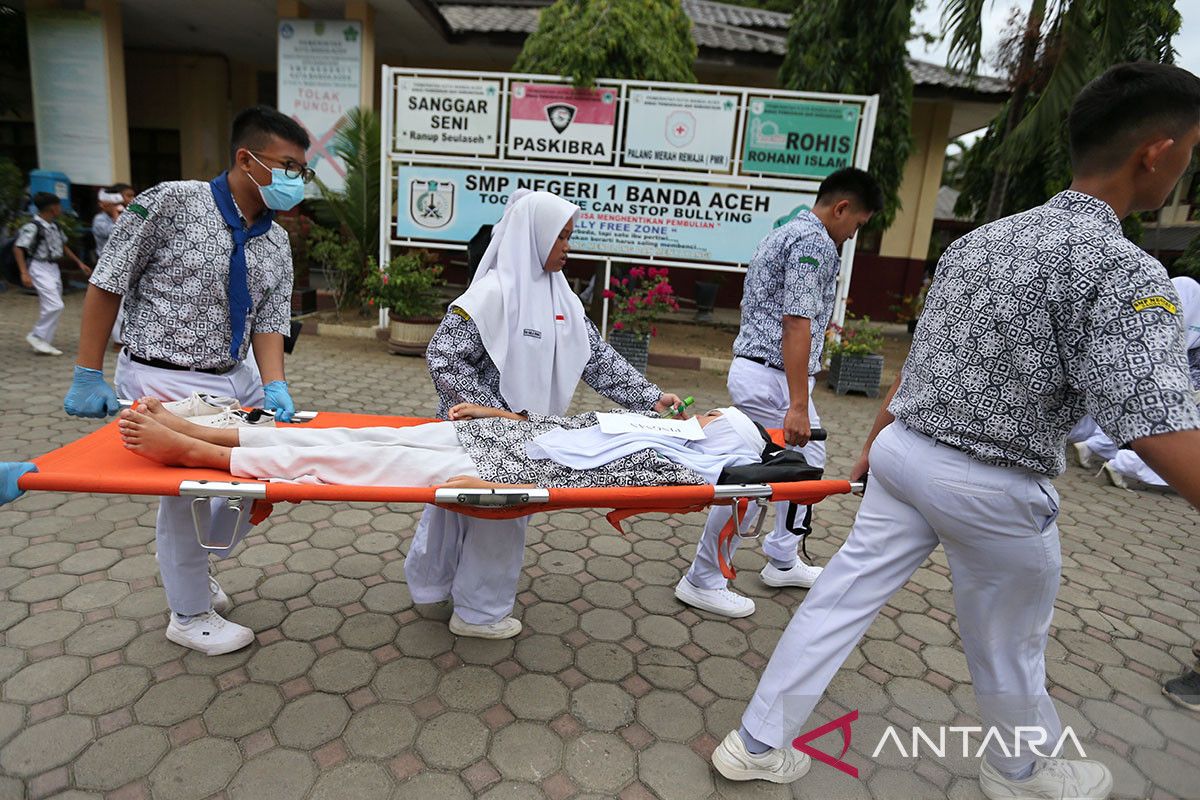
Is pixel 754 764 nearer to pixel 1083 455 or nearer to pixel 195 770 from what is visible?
pixel 195 770

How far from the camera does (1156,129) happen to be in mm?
1501

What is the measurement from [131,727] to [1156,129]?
3079mm

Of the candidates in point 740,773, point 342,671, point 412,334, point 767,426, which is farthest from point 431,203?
point 740,773

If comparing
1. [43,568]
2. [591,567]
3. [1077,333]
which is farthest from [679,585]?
[43,568]

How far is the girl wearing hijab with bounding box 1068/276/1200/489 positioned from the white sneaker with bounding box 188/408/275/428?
436 centimetres

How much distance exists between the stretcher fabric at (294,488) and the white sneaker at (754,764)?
68 centimetres

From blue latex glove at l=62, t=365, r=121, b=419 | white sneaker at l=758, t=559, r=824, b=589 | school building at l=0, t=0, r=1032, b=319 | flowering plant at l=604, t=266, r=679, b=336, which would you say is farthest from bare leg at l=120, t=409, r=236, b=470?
school building at l=0, t=0, r=1032, b=319

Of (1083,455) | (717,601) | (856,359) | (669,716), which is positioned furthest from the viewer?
(856,359)

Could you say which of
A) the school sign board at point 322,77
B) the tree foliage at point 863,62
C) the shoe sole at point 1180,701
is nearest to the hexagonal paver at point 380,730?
the shoe sole at point 1180,701

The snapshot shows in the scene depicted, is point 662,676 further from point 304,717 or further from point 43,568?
point 43,568

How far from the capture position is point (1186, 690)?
2502 mm

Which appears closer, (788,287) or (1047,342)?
(1047,342)

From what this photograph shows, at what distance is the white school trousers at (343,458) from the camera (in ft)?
6.75

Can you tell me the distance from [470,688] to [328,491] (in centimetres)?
92
